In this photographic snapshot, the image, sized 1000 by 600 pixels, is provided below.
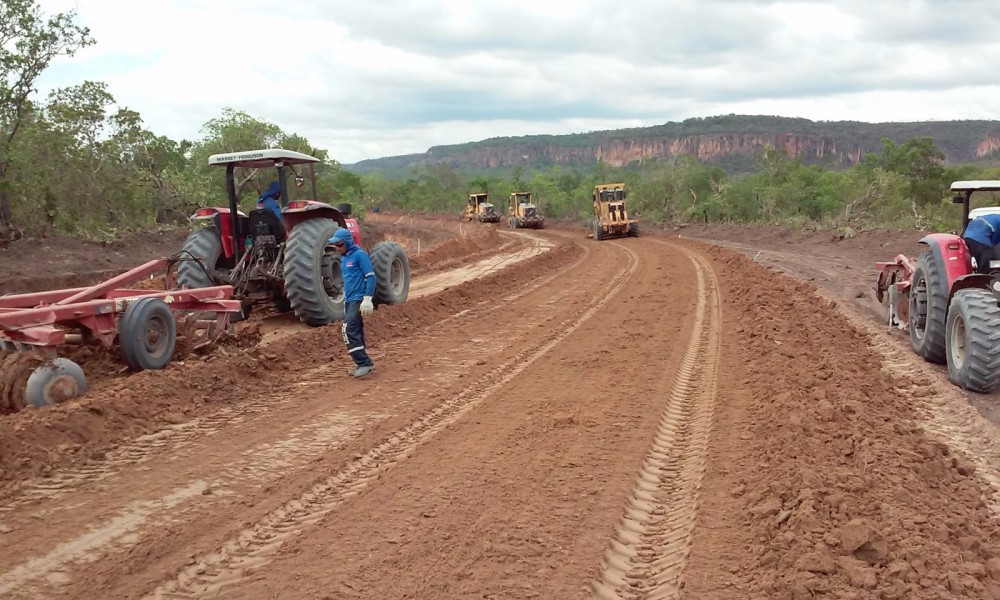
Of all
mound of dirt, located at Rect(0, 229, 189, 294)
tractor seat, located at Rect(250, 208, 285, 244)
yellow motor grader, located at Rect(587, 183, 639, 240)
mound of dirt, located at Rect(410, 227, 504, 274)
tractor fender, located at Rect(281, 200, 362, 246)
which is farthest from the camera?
yellow motor grader, located at Rect(587, 183, 639, 240)

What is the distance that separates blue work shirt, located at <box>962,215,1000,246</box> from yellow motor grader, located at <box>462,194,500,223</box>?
42086 mm

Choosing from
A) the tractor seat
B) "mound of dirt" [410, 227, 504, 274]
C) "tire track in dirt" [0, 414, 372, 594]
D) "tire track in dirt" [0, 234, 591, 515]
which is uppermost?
the tractor seat

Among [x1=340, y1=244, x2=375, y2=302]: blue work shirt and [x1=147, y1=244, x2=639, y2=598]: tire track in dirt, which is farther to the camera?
[x1=340, y1=244, x2=375, y2=302]: blue work shirt

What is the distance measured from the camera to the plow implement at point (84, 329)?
5797 millimetres

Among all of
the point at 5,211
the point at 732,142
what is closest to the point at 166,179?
the point at 5,211

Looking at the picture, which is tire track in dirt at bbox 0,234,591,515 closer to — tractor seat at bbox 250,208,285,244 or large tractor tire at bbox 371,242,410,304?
tractor seat at bbox 250,208,285,244

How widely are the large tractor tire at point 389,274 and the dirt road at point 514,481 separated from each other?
278 centimetres

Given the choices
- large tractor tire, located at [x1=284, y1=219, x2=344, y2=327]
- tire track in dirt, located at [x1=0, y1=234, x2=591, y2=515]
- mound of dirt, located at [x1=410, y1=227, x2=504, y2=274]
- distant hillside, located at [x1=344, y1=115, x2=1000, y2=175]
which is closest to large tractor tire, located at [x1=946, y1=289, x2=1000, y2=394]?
tire track in dirt, located at [x1=0, y1=234, x2=591, y2=515]

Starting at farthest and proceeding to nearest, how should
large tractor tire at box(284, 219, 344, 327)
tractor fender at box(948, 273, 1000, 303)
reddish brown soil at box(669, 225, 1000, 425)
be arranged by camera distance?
1. reddish brown soil at box(669, 225, 1000, 425)
2. large tractor tire at box(284, 219, 344, 327)
3. tractor fender at box(948, 273, 1000, 303)

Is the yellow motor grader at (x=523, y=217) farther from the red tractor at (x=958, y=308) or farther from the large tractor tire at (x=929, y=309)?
the large tractor tire at (x=929, y=309)

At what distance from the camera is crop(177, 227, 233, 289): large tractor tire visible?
920 centimetres

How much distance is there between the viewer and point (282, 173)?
31.6 ft

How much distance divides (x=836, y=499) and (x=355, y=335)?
4725mm

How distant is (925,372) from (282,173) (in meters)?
8.11
